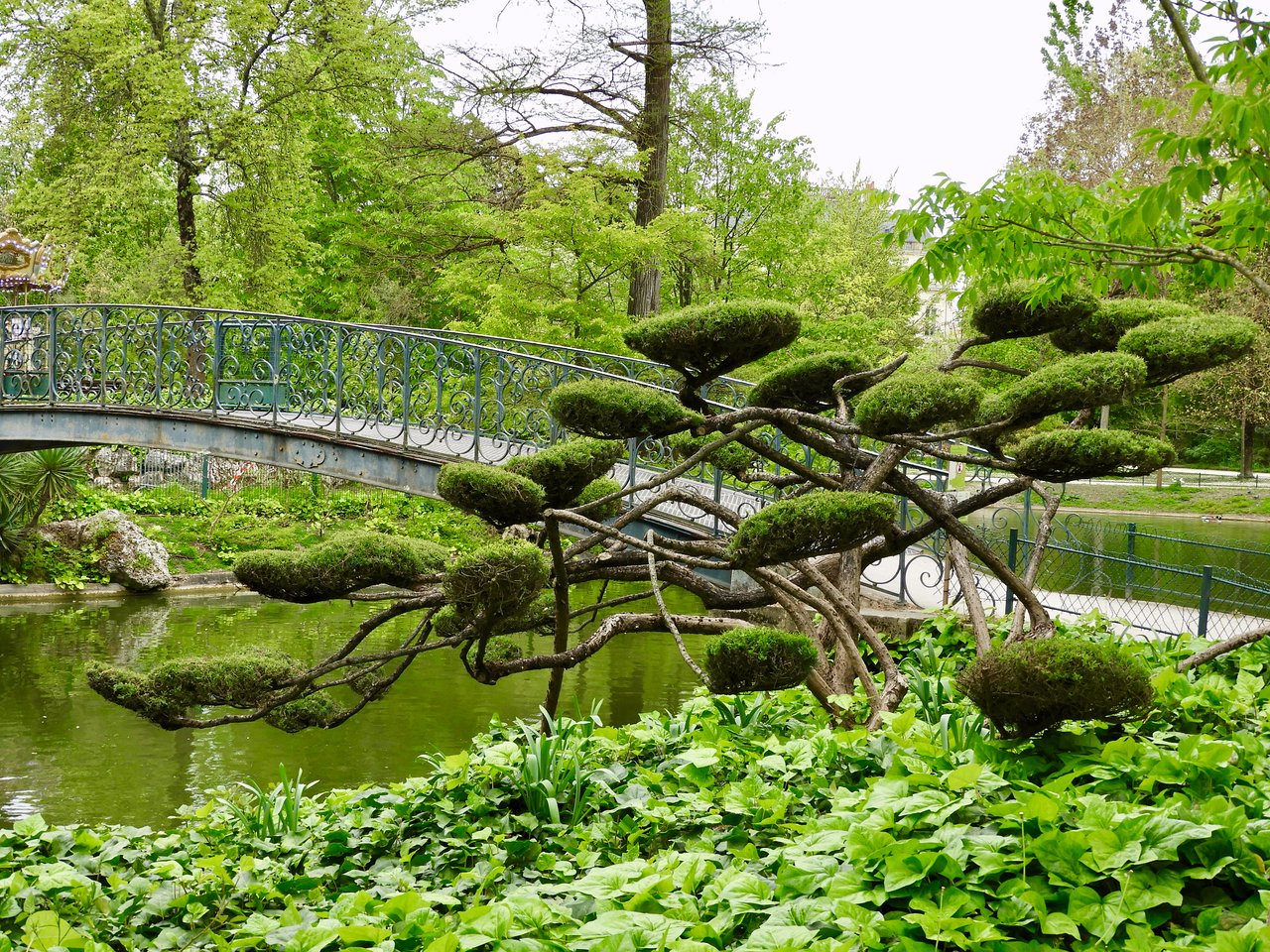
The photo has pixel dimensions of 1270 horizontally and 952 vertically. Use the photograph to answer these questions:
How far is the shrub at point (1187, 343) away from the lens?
4961 mm

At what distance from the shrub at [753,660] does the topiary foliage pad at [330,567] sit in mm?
1604

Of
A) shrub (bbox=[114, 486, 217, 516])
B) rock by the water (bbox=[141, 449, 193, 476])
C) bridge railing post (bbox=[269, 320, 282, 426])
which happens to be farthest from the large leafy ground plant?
rock by the water (bbox=[141, 449, 193, 476])

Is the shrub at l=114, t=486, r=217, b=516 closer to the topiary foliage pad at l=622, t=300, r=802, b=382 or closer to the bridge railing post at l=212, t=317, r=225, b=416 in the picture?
the bridge railing post at l=212, t=317, r=225, b=416

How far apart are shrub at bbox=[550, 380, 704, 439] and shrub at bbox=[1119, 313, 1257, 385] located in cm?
218

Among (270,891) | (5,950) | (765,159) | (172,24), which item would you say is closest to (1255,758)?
(270,891)

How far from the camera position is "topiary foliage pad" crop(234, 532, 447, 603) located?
4691 millimetres

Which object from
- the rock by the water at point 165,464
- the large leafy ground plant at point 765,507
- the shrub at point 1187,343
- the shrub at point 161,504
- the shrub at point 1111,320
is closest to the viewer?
the large leafy ground plant at point 765,507

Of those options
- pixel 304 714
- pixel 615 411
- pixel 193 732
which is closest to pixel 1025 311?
pixel 615 411

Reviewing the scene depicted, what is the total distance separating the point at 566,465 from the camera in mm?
5227

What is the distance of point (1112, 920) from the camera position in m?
2.41

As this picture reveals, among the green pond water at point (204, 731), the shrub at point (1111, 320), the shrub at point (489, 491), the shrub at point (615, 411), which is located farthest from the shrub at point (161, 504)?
the shrub at point (1111, 320)

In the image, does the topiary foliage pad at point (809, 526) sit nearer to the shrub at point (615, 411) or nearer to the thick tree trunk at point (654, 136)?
the shrub at point (615, 411)

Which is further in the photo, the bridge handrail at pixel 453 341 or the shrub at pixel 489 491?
the bridge handrail at pixel 453 341

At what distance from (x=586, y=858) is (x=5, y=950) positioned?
1.76 m
